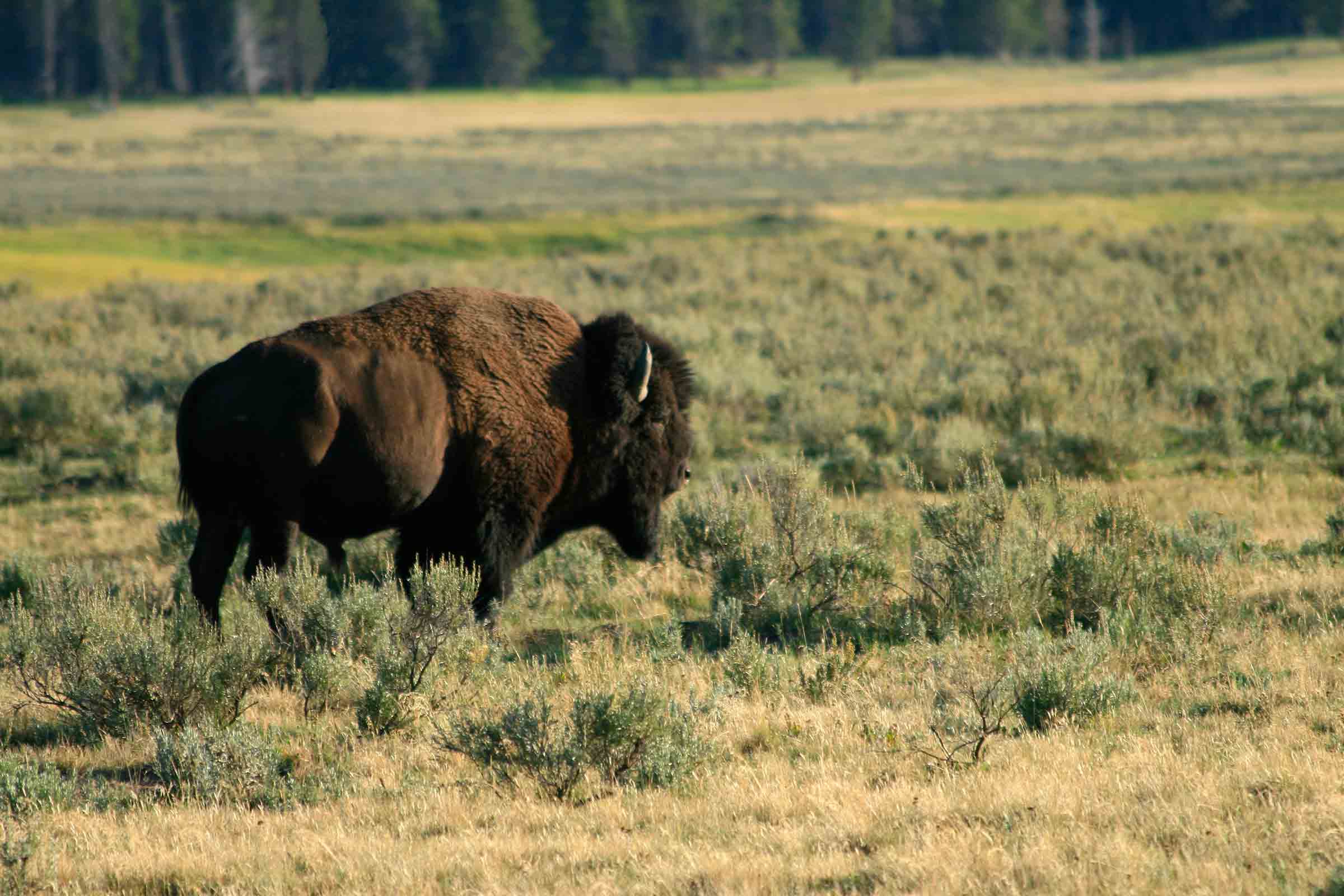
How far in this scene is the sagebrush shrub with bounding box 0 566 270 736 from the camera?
6.18 m

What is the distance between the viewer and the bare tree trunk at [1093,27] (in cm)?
11588

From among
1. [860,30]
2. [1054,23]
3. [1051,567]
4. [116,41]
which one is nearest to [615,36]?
[860,30]

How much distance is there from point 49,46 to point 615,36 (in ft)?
127

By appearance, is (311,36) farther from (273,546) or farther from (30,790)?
(30,790)

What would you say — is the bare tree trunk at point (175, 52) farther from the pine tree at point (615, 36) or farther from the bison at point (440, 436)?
the bison at point (440, 436)

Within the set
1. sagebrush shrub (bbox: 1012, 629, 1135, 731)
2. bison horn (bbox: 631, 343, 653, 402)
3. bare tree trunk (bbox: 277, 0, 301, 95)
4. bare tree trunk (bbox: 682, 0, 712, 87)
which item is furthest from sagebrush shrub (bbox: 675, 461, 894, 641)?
bare tree trunk (bbox: 682, 0, 712, 87)

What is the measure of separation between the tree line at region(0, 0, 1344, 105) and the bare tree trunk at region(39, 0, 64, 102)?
0.12 metres

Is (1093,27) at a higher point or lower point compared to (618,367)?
higher

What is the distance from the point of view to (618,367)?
313 inches

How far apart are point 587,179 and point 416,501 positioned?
151ft

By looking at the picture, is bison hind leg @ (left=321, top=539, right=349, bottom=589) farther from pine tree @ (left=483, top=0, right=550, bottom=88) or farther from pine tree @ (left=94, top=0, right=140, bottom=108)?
pine tree @ (left=483, top=0, right=550, bottom=88)

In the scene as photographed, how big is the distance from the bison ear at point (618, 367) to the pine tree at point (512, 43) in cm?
7264

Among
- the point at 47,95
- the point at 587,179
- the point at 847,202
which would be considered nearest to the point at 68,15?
the point at 47,95

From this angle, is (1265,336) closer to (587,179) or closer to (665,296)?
(665,296)
